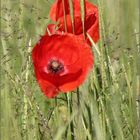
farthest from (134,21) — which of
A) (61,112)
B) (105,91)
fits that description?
(105,91)

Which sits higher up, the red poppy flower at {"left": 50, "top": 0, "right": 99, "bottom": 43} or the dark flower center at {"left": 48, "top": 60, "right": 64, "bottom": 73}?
the red poppy flower at {"left": 50, "top": 0, "right": 99, "bottom": 43}

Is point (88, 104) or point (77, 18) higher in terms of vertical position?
point (77, 18)

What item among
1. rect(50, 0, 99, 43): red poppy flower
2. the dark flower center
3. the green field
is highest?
rect(50, 0, 99, 43): red poppy flower

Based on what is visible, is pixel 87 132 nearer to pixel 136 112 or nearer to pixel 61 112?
pixel 136 112

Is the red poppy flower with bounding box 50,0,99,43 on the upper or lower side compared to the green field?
upper
